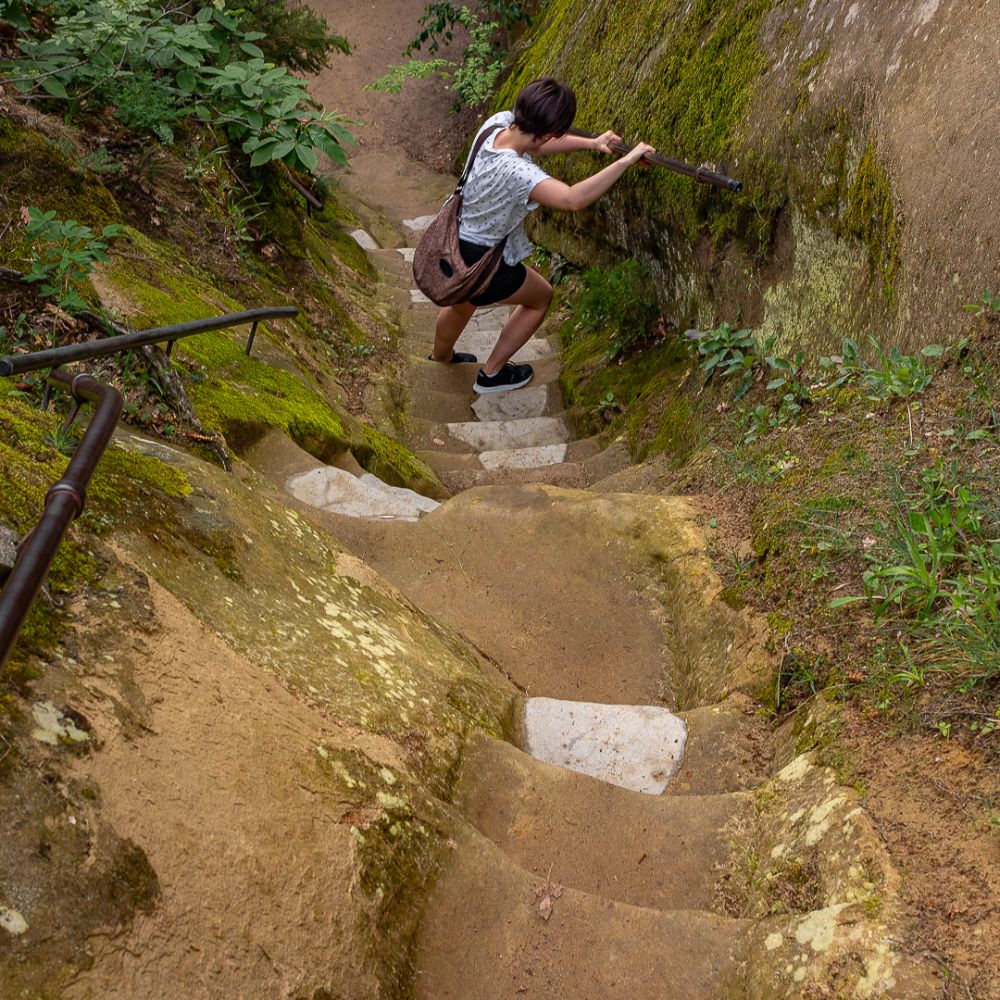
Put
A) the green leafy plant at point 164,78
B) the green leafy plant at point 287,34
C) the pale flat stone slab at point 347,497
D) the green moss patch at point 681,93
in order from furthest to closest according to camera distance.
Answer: the green leafy plant at point 287,34 → the green leafy plant at point 164,78 → the green moss patch at point 681,93 → the pale flat stone slab at point 347,497

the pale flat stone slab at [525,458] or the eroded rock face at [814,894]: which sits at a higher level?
the eroded rock face at [814,894]

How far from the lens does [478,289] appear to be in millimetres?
5430

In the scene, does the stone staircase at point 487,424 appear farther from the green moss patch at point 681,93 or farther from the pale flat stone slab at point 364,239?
the pale flat stone slab at point 364,239

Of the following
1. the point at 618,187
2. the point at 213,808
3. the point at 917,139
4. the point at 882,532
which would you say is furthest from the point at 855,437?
the point at 618,187

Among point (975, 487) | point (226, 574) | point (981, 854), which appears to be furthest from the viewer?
point (975, 487)

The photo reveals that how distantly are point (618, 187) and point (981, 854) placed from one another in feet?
17.9

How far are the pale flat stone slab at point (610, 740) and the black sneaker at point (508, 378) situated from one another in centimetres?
402

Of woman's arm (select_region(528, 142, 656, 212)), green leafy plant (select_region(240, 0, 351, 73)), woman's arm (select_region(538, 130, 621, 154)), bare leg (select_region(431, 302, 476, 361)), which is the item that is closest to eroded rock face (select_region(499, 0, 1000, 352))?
woman's arm (select_region(538, 130, 621, 154))

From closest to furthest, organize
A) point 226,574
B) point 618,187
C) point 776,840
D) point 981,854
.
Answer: point 981,854 → point 776,840 → point 226,574 → point 618,187

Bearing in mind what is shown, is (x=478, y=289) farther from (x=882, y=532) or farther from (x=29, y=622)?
(x=29, y=622)

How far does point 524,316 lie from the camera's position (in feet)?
20.1

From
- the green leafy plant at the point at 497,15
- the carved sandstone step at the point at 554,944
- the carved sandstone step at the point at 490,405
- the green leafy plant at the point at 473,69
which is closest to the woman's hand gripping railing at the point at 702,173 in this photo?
the carved sandstone step at the point at 490,405

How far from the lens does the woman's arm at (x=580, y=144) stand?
17.2 feet

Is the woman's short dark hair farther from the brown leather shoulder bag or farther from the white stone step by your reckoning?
the white stone step
